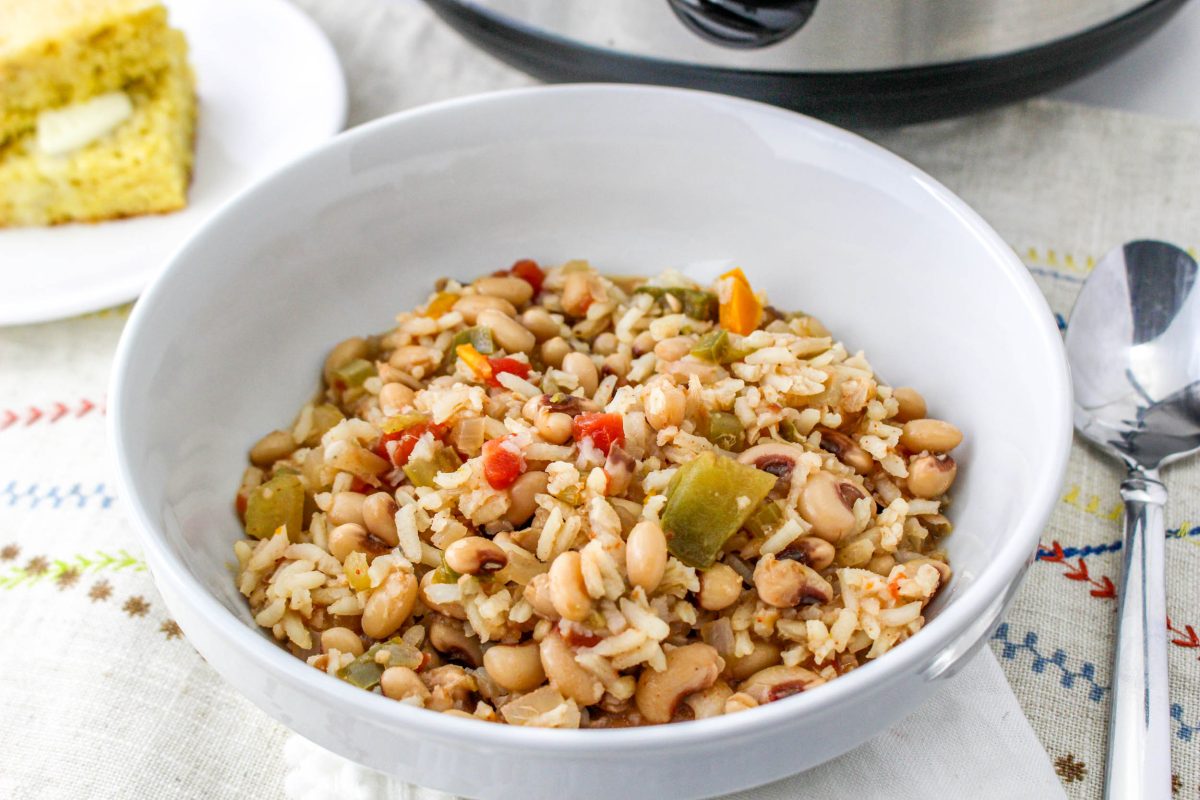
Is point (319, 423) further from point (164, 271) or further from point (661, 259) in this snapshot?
point (661, 259)

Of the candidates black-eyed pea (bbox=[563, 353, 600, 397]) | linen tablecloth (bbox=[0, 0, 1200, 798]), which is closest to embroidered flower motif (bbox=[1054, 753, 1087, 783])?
linen tablecloth (bbox=[0, 0, 1200, 798])

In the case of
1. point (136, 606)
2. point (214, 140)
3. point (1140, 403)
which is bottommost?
point (136, 606)

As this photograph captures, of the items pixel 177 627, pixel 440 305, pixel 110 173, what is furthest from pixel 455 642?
pixel 110 173

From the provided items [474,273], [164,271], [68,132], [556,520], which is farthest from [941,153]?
[68,132]

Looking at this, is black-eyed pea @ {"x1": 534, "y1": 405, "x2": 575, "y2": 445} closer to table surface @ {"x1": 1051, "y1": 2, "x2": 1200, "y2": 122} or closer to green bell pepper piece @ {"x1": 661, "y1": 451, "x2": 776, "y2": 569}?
green bell pepper piece @ {"x1": 661, "y1": 451, "x2": 776, "y2": 569}

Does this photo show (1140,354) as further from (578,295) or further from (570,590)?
(570,590)
